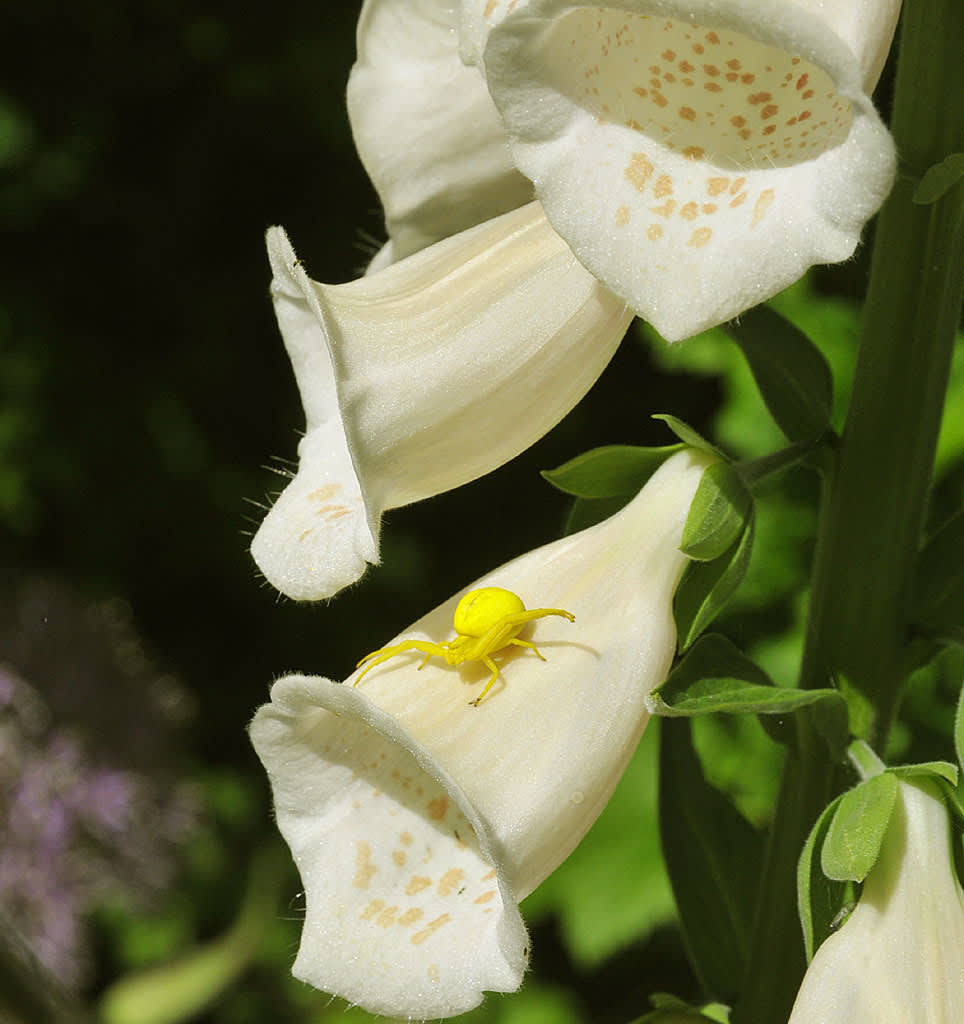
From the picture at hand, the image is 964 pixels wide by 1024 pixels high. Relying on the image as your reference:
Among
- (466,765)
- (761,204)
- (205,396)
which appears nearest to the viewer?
(761,204)

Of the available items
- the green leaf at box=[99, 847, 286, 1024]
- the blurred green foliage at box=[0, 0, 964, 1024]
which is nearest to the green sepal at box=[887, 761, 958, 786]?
the green leaf at box=[99, 847, 286, 1024]

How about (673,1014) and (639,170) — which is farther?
(673,1014)

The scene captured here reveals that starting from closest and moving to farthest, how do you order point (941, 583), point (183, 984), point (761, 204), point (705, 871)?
1. point (761, 204)
2. point (941, 583)
3. point (705, 871)
4. point (183, 984)

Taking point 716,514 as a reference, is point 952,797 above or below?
below

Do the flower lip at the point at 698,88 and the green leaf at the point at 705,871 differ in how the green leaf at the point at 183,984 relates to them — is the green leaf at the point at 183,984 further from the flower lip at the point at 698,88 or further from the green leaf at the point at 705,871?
the flower lip at the point at 698,88

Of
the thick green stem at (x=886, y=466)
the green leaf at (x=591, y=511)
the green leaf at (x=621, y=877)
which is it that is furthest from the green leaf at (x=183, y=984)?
the green leaf at (x=591, y=511)

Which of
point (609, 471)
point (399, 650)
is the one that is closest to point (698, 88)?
point (609, 471)

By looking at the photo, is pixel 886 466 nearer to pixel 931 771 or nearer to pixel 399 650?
pixel 931 771
